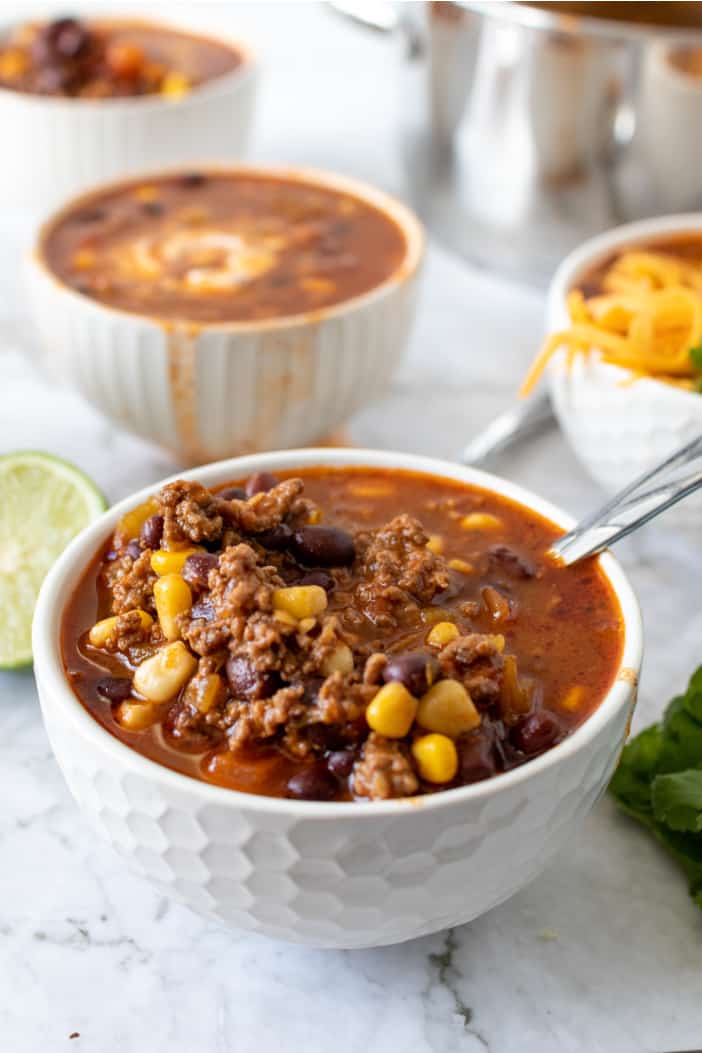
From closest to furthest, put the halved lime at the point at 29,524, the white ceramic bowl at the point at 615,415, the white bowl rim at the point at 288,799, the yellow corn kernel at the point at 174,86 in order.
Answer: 1. the white bowl rim at the point at 288,799
2. the halved lime at the point at 29,524
3. the white ceramic bowl at the point at 615,415
4. the yellow corn kernel at the point at 174,86

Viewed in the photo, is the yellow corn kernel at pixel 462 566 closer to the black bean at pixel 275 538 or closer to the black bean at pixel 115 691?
the black bean at pixel 275 538

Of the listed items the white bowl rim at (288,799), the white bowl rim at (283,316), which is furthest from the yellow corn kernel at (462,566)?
the white bowl rim at (283,316)

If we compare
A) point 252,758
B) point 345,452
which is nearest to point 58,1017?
point 252,758

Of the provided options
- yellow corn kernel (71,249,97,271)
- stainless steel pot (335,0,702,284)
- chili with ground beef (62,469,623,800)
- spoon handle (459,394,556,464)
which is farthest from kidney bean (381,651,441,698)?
stainless steel pot (335,0,702,284)

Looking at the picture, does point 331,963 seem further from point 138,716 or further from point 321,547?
point 321,547

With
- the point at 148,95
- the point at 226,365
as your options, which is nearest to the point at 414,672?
the point at 226,365

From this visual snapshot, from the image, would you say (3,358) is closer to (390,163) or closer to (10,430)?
(10,430)
